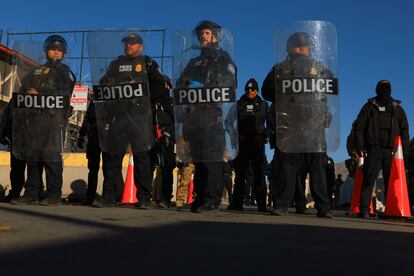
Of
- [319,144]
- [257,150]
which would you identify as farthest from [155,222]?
[257,150]

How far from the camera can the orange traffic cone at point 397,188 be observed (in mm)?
6016

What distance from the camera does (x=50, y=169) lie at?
19.9ft

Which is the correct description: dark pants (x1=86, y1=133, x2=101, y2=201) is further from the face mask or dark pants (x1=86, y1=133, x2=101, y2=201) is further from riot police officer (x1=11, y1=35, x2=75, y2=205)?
the face mask

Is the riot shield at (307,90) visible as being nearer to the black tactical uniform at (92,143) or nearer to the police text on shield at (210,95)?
the police text on shield at (210,95)

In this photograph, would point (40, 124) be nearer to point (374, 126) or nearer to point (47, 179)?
point (47, 179)

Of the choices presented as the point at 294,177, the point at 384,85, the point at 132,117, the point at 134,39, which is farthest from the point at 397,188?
the point at 134,39

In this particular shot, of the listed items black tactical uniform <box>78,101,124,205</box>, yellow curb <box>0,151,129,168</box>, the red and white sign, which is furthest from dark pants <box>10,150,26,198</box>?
the red and white sign

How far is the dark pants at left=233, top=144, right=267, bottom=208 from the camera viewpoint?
6986 mm

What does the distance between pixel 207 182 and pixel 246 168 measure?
1760 mm

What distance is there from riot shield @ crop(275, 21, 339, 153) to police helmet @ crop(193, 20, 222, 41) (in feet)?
2.34

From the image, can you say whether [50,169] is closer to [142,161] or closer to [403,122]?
[142,161]

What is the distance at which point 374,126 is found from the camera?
624 cm

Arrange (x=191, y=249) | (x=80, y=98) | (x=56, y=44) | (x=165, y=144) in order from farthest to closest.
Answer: (x=80, y=98) → (x=165, y=144) → (x=56, y=44) → (x=191, y=249)

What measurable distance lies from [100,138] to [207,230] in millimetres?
2889
